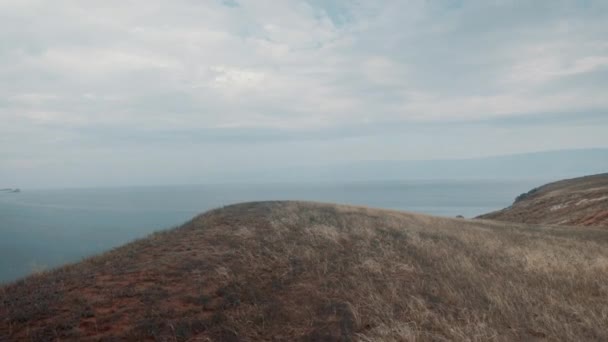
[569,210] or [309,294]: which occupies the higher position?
[309,294]

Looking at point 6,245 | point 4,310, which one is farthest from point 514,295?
point 6,245

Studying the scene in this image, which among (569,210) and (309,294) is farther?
(569,210)

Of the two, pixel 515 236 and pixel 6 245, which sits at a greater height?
pixel 515 236

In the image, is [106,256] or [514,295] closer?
[514,295]

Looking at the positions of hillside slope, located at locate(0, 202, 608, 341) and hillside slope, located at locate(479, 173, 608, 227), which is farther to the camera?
hillside slope, located at locate(479, 173, 608, 227)

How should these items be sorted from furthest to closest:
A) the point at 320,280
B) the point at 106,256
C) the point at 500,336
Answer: the point at 106,256 → the point at 320,280 → the point at 500,336

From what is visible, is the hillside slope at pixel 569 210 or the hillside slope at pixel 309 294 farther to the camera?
the hillside slope at pixel 569 210

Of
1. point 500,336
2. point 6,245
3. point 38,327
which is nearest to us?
point 500,336

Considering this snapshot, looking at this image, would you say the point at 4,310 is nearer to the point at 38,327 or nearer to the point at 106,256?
the point at 38,327
